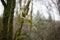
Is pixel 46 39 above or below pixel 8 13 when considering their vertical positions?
below

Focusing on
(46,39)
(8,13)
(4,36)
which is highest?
(8,13)

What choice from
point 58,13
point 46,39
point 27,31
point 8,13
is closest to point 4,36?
point 8,13

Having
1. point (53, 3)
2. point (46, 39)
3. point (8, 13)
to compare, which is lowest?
point (46, 39)

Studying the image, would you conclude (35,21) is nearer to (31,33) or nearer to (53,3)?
(31,33)

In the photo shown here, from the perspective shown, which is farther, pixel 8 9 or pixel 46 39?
pixel 46 39

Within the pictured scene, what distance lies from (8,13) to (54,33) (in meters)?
2.10

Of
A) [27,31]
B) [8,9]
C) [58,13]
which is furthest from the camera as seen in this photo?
[58,13]

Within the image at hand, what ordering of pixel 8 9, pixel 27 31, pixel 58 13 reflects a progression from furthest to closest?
pixel 58 13, pixel 27 31, pixel 8 9

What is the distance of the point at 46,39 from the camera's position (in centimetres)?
345

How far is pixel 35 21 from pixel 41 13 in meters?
0.26

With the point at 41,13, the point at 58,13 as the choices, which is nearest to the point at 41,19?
the point at 41,13

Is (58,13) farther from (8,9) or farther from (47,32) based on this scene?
(8,9)

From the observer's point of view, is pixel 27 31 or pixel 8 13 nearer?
pixel 8 13

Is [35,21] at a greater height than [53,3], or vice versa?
[53,3]
